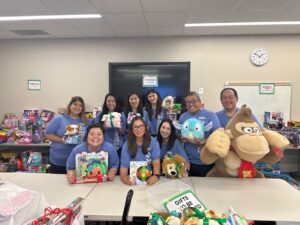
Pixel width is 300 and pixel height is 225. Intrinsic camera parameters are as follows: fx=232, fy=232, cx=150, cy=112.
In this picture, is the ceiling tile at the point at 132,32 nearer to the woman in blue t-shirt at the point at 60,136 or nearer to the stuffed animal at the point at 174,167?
the woman in blue t-shirt at the point at 60,136

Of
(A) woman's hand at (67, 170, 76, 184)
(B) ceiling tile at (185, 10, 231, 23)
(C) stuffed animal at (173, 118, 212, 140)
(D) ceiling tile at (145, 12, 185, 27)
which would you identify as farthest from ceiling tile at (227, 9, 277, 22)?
(A) woman's hand at (67, 170, 76, 184)

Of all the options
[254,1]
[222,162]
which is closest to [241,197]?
[222,162]

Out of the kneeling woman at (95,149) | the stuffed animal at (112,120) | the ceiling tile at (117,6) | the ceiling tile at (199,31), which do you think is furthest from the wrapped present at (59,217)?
the ceiling tile at (199,31)

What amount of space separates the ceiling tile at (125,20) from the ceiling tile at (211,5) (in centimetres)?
72

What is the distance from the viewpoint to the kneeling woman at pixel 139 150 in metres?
2.03

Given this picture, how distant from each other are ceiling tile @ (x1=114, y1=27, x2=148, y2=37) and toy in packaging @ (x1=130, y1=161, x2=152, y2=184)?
2446 mm

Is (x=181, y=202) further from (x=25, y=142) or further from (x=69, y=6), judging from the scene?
(x=25, y=142)

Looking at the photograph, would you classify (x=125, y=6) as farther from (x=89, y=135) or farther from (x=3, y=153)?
(x=3, y=153)

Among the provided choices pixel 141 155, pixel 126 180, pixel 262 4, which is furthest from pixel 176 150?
pixel 262 4

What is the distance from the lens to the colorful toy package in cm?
194

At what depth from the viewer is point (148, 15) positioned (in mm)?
3076

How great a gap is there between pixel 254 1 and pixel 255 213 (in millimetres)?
2316

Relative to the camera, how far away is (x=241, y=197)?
1660 millimetres

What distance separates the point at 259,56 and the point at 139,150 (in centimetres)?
311
